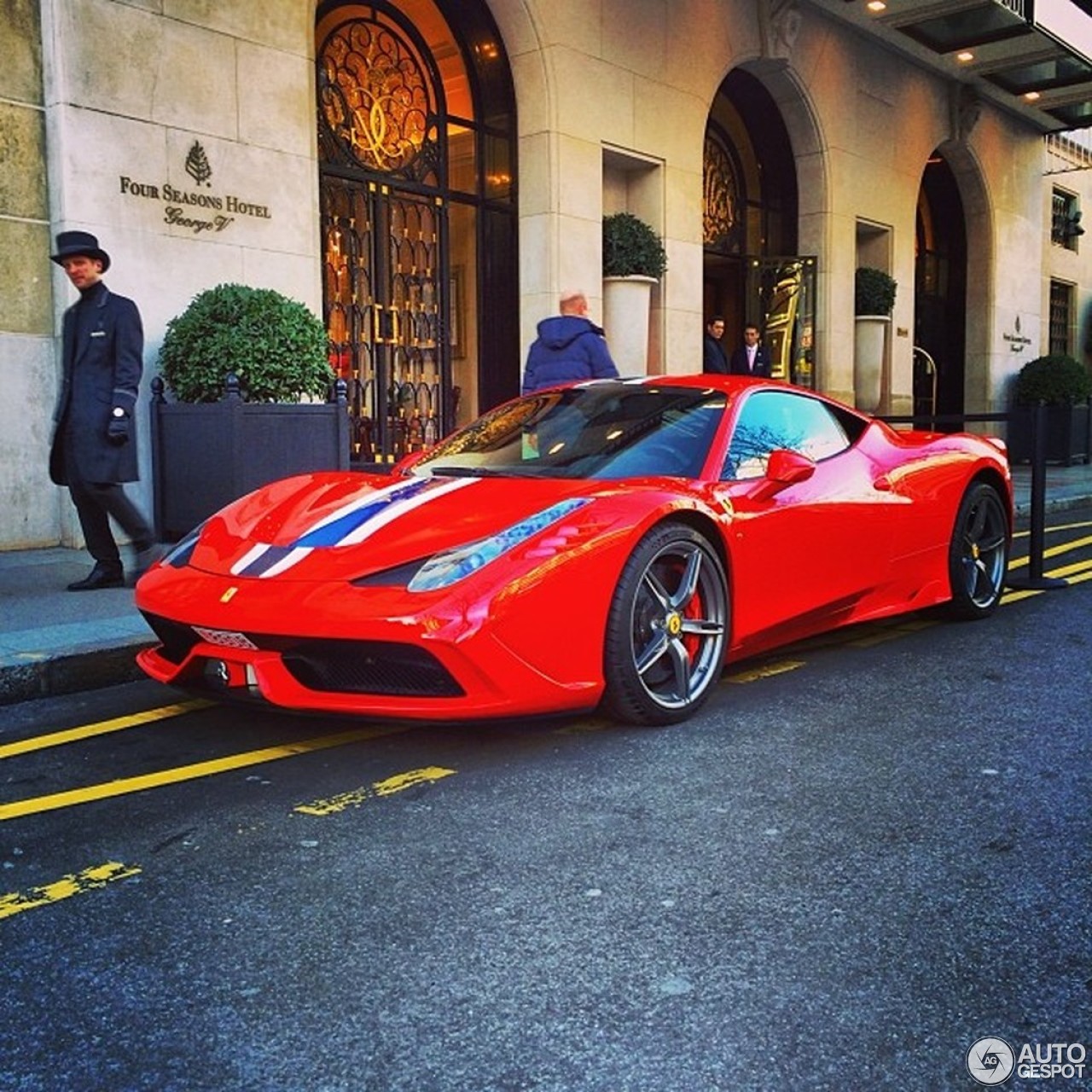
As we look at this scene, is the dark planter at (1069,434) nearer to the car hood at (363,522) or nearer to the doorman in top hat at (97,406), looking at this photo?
the doorman in top hat at (97,406)

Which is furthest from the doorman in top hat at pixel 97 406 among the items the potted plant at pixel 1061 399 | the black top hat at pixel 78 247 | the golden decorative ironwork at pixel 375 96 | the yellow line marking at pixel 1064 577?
the potted plant at pixel 1061 399

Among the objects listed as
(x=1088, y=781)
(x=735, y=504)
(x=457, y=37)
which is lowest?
(x=1088, y=781)

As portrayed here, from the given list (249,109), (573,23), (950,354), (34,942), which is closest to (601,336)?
(249,109)

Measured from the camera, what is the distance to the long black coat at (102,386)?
646 centimetres

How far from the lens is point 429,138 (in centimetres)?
1212

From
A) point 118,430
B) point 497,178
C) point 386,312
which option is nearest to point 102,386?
point 118,430

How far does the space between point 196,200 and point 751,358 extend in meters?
7.38

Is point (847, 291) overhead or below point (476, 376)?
overhead

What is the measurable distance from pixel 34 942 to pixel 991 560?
5.15 meters

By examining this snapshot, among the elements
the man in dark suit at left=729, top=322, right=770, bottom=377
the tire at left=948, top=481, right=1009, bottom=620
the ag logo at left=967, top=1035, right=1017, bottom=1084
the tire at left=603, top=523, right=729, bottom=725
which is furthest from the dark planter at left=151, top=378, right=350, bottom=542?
the man in dark suit at left=729, top=322, right=770, bottom=377

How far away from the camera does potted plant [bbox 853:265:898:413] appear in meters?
17.2

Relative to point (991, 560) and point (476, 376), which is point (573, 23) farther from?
point (991, 560)

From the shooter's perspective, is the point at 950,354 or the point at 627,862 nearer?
the point at 627,862

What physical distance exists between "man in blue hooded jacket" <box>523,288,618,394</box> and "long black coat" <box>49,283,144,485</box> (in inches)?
126
